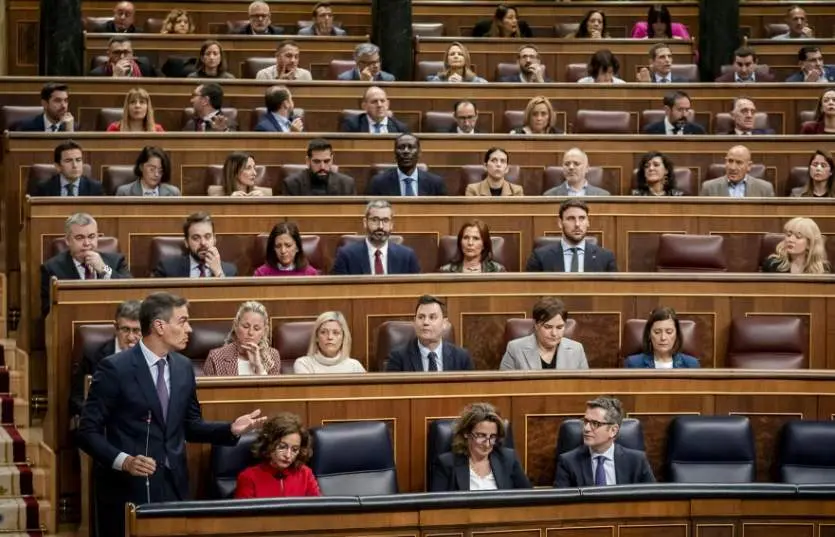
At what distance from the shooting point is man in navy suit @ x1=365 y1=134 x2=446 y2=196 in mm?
7223

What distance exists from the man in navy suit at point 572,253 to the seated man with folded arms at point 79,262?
1.62 metres

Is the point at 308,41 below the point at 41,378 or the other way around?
the other way around

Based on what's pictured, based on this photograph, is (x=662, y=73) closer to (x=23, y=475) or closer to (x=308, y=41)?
(x=308, y=41)

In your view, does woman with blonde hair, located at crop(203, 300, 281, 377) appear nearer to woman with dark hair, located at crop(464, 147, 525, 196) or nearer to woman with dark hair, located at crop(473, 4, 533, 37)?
woman with dark hair, located at crop(464, 147, 525, 196)

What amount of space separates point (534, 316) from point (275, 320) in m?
0.96

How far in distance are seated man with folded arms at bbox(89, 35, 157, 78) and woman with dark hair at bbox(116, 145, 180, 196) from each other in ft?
5.10

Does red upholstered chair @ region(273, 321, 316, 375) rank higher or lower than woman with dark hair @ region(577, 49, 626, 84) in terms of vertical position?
lower

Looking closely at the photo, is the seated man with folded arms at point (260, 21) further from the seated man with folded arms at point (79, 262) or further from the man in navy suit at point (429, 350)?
the man in navy suit at point (429, 350)

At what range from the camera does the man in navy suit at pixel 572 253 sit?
650cm

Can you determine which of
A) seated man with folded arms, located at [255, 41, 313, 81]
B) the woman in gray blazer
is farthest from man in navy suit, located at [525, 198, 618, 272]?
seated man with folded arms, located at [255, 41, 313, 81]

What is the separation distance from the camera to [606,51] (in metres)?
8.73

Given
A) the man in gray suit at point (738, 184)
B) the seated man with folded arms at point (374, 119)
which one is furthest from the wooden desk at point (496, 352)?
the seated man with folded arms at point (374, 119)

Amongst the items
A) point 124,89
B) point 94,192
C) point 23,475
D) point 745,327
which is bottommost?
point 23,475

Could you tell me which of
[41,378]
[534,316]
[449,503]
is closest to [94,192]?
[41,378]
